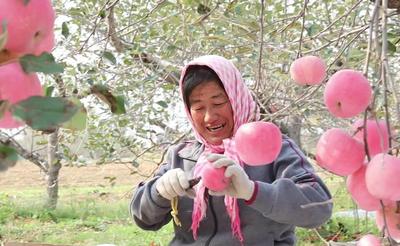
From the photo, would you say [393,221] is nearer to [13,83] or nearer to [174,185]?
[13,83]

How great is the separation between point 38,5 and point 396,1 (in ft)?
1.97

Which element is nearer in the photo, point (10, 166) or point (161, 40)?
point (10, 166)

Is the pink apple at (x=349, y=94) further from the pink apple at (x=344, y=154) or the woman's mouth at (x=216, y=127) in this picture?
the woman's mouth at (x=216, y=127)

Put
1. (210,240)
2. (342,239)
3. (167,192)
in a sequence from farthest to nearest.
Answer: (342,239), (210,240), (167,192)

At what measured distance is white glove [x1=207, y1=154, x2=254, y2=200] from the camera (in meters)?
1.24

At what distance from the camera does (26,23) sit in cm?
40

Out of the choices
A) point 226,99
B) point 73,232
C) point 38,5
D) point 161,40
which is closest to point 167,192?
point 226,99

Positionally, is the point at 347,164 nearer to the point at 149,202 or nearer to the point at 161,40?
the point at 149,202

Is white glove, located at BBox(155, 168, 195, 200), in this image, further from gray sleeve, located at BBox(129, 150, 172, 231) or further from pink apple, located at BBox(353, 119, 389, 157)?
pink apple, located at BBox(353, 119, 389, 157)

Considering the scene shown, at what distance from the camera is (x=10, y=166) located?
37 cm

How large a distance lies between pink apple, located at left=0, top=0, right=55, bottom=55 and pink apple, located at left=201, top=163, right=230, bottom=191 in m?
0.83

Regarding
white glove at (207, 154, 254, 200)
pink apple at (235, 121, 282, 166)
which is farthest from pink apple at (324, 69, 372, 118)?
white glove at (207, 154, 254, 200)

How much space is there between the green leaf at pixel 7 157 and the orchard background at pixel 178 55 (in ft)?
0.36

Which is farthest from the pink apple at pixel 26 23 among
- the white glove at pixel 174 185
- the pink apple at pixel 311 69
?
the white glove at pixel 174 185
